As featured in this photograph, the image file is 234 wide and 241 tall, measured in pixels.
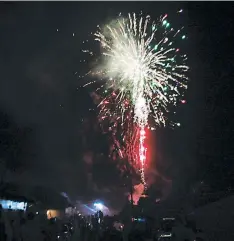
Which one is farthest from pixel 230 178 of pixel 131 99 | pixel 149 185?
pixel 149 185

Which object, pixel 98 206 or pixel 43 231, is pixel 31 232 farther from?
pixel 98 206

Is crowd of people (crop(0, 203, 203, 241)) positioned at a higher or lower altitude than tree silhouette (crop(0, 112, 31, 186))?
lower

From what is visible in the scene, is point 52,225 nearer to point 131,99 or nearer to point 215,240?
point 215,240

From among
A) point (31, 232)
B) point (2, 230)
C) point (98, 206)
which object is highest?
point (98, 206)

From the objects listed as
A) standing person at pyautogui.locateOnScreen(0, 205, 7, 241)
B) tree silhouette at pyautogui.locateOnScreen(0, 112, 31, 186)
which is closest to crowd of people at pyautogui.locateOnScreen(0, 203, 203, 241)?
standing person at pyautogui.locateOnScreen(0, 205, 7, 241)

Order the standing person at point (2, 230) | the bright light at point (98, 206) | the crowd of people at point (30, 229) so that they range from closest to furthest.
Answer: the standing person at point (2, 230) < the crowd of people at point (30, 229) < the bright light at point (98, 206)

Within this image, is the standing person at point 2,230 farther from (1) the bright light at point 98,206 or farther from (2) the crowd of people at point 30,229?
(1) the bright light at point 98,206

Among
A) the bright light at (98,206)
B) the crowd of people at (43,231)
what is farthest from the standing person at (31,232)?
the bright light at (98,206)

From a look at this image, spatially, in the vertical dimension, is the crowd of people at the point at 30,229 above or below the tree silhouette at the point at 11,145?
below

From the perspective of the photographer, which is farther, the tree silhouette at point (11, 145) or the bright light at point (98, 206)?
the bright light at point (98, 206)

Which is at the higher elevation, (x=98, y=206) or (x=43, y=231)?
(x=98, y=206)

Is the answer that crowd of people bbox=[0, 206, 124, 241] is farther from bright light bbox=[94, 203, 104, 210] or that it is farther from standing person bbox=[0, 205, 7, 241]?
bright light bbox=[94, 203, 104, 210]

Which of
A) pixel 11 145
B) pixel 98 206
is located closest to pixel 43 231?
pixel 11 145

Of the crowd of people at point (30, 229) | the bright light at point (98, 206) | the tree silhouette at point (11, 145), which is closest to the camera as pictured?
the crowd of people at point (30, 229)
